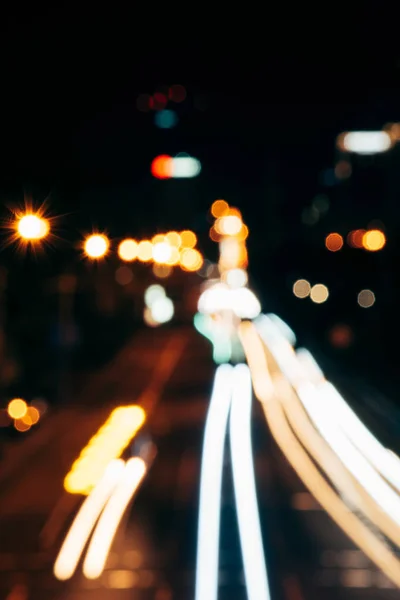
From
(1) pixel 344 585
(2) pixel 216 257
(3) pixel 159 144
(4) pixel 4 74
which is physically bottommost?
(1) pixel 344 585

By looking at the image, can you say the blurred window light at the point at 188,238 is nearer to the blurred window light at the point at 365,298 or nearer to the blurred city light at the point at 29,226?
the blurred window light at the point at 365,298

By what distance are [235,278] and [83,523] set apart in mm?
107537

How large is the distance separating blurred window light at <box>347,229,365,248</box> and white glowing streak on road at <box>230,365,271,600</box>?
32.1 meters

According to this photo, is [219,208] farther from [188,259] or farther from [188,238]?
[188,259]

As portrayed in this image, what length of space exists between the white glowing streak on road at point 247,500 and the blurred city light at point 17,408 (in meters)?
4.03

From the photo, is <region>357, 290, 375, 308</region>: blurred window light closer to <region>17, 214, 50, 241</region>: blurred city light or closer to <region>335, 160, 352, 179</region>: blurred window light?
<region>335, 160, 352, 179</region>: blurred window light

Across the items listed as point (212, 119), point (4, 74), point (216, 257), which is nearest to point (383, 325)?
point (212, 119)

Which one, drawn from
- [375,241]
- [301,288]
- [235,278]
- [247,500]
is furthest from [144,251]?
[235,278]

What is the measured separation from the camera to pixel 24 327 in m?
29.9

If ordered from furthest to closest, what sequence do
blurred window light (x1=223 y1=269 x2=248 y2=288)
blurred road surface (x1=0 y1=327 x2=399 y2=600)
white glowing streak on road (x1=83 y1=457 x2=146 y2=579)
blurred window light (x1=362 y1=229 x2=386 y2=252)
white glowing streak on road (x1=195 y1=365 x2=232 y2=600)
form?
blurred window light (x1=223 y1=269 x2=248 y2=288)
blurred window light (x1=362 y1=229 x2=386 y2=252)
white glowing streak on road (x1=83 y1=457 x2=146 y2=579)
white glowing streak on road (x1=195 y1=365 x2=232 y2=600)
blurred road surface (x1=0 y1=327 x2=399 y2=600)

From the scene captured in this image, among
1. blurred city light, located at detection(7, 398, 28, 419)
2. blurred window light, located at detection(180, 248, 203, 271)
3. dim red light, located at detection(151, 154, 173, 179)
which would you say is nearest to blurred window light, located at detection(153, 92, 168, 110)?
dim red light, located at detection(151, 154, 173, 179)

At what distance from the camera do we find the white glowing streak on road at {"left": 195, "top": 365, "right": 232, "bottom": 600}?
952cm

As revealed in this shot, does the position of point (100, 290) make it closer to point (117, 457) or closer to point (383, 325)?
point (383, 325)

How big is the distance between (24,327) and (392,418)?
11317mm
